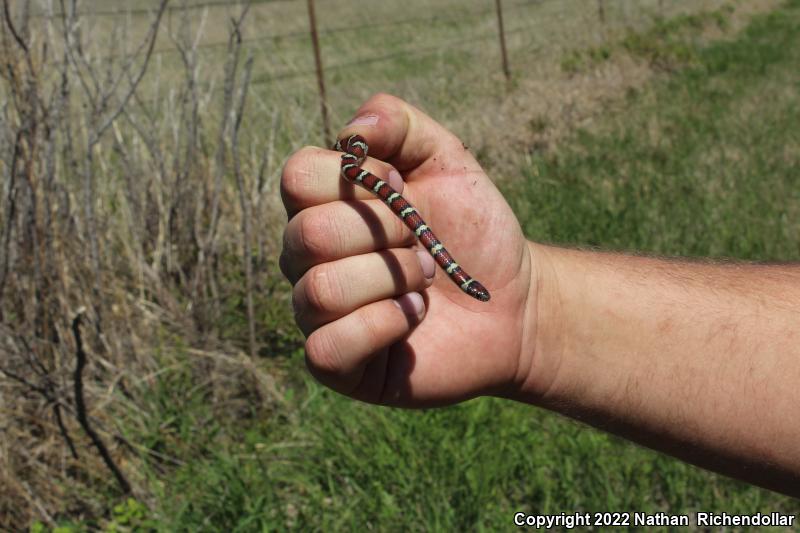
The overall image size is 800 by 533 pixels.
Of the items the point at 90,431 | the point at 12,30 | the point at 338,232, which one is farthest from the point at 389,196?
the point at 12,30

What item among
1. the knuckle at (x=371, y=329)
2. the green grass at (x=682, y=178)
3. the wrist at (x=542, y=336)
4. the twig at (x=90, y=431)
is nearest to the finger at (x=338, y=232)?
the knuckle at (x=371, y=329)

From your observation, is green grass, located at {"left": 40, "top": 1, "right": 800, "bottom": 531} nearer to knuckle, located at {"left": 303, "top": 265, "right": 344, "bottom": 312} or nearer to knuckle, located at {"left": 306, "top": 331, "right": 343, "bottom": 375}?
knuckle, located at {"left": 306, "top": 331, "right": 343, "bottom": 375}

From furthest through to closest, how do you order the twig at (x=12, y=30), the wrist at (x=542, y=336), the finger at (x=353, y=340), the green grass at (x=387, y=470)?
the twig at (x=12, y=30)
the green grass at (x=387, y=470)
the wrist at (x=542, y=336)
the finger at (x=353, y=340)

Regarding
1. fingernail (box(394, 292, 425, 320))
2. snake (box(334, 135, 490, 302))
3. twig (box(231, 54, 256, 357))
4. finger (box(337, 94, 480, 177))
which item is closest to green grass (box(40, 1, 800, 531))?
twig (box(231, 54, 256, 357))

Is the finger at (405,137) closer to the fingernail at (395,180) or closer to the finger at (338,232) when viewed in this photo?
the fingernail at (395,180)

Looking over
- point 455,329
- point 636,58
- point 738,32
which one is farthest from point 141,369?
point 738,32

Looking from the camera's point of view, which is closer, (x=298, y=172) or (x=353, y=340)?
(x=353, y=340)

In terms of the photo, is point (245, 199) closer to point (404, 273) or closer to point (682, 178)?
point (404, 273)

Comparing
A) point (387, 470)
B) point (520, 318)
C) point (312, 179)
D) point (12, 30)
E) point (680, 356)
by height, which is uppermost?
point (12, 30)
